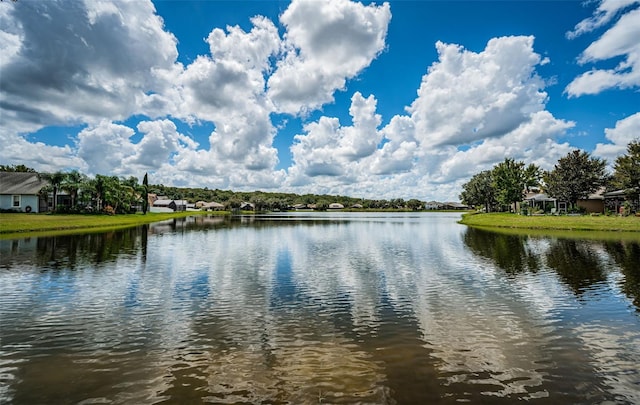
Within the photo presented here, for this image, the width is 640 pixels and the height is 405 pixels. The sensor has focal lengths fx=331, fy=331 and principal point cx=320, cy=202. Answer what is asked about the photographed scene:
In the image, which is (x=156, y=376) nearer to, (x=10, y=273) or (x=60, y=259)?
(x=10, y=273)

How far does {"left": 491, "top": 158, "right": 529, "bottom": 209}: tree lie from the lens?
84.2 m

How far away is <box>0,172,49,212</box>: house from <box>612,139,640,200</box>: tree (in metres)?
110

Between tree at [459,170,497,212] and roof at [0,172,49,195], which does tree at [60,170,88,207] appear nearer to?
roof at [0,172,49,195]

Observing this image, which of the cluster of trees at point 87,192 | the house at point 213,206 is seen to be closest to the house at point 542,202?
the cluster of trees at point 87,192

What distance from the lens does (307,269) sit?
72.5 ft

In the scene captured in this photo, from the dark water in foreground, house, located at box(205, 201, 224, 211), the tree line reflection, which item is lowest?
the dark water in foreground

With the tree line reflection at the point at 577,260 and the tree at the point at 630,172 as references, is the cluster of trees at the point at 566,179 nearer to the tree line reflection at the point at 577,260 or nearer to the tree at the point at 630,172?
the tree at the point at 630,172

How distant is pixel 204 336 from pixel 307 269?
454 inches

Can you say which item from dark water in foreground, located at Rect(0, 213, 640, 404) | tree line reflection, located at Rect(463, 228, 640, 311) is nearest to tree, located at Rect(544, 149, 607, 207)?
tree line reflection, located at Rect(463, 228, 640, 311)

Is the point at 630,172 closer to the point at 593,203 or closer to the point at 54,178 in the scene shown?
the point at 593,203

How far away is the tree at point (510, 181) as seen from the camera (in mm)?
84188

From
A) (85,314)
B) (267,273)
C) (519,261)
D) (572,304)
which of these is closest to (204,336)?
(85,314)

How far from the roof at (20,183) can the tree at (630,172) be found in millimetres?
110672

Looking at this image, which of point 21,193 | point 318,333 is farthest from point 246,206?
point 318,333
